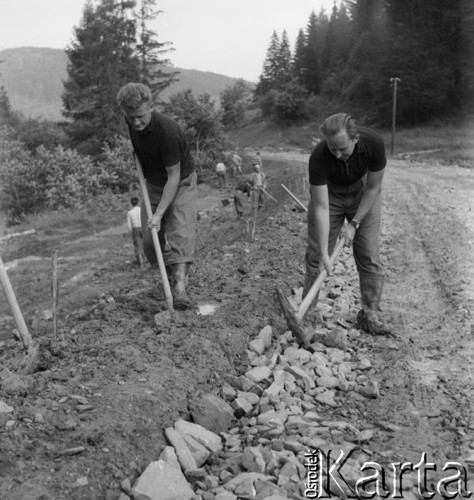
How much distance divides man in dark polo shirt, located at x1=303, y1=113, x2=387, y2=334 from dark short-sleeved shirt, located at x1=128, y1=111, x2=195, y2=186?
1045 mm

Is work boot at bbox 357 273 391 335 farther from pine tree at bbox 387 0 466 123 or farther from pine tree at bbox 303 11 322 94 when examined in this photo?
pine tree at bbox 303 11 322 94

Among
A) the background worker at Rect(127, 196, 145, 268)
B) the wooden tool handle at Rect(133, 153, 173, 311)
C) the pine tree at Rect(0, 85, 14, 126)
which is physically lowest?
the background worker at Rect(127, 196, 145, 268)

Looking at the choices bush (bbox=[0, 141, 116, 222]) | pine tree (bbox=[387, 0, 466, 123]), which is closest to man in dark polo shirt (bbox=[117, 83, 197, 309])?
bush (bbox=[0, 141, 116, 222])

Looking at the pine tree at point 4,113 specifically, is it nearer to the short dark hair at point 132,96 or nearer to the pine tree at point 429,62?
the pine tree at point 429,62

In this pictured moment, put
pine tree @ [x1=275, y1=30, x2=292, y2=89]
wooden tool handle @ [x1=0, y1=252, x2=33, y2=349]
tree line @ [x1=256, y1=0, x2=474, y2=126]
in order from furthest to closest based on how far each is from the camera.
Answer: pine tree @ [x1=275, y1=30, x2=292, y2=89]
tree line @ [x1=256, y1=0, x2=474, y2=126]
wooden tool handle @ [x1=0, y1=252, x2=33, y2=349]

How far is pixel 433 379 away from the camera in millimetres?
3551

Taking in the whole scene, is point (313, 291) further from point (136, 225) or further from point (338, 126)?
point (136, 225)

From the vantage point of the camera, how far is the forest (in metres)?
22.1

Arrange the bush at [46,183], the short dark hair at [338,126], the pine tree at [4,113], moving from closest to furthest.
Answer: the short dark hair at [338,126], the bush at [46,183], the pine tree at [4,113]

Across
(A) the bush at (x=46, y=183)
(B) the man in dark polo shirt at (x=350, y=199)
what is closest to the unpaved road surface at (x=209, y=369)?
(B) the man in dark polo shirt at (x=350, y=199)

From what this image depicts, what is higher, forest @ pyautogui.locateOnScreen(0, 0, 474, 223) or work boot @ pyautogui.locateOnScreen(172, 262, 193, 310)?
forest @ pyautogui.locateOnScreen(0, 0, 474, 223)

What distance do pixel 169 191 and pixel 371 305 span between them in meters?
1.89

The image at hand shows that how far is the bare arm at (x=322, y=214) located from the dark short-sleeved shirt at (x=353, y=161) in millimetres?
59

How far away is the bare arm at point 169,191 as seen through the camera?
421 centimetres
